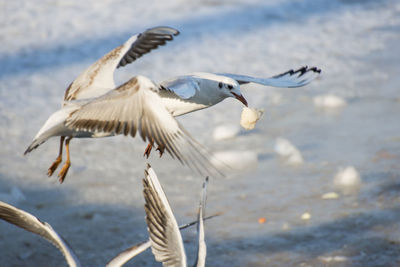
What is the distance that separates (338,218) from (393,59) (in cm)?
337

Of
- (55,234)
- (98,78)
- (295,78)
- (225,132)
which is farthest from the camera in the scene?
(225,132)

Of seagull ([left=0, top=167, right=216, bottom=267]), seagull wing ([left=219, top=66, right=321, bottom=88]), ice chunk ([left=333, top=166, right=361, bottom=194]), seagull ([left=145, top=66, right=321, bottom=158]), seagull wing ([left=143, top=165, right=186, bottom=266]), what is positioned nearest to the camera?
seagull ([left=0, top=167, right=216, bottom=267])

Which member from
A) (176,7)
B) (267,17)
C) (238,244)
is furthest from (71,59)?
(238,244)

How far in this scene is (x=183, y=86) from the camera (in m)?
3.17

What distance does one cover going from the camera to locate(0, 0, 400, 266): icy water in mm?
4191

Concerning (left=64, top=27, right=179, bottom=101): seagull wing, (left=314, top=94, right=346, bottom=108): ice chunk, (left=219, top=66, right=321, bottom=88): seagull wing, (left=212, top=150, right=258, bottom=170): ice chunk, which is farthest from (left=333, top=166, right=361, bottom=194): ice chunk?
(left=64, top=27, right=179, bottom=101): seagull wing

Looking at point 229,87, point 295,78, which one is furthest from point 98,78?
point 295,78

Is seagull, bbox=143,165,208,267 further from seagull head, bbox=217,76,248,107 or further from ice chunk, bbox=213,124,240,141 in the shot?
ice chunk, bbox=213,124,240,141

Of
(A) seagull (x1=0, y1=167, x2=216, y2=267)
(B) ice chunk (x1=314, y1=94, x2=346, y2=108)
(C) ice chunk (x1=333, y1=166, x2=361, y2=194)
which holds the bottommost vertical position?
(A) seagull (x1=0, y1=167, x2=216, y2=267)

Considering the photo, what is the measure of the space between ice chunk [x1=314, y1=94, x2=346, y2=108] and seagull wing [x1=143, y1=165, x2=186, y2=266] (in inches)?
132

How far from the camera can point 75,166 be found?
16.9ft

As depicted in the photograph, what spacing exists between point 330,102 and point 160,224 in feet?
11.3

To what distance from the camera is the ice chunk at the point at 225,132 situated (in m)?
5.57

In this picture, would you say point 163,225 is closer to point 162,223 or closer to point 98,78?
point 162,223
